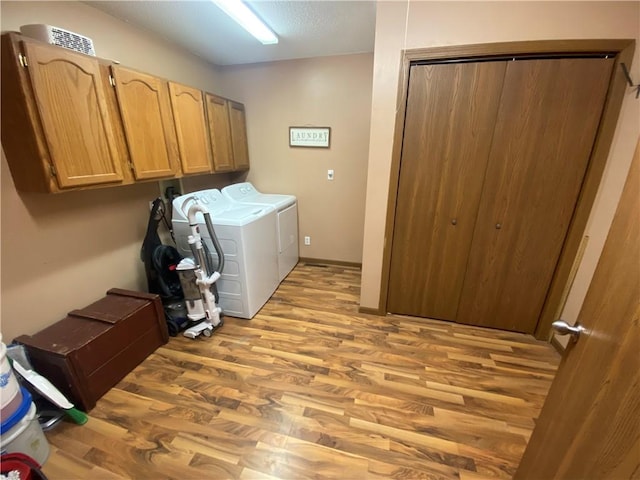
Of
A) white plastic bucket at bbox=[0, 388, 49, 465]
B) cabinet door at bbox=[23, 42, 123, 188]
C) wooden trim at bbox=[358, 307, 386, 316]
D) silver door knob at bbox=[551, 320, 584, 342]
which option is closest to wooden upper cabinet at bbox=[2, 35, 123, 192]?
cabinet door at bbox=[23, 42, 123, 188]

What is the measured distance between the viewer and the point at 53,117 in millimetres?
1387

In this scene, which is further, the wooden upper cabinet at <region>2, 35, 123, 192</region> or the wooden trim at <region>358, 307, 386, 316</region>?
the wooden trim at <region>358, 307, 386, 316</region>

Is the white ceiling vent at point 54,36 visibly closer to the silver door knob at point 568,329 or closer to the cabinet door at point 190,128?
the cabinet door at point 190,128

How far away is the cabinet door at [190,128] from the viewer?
2.17 meters

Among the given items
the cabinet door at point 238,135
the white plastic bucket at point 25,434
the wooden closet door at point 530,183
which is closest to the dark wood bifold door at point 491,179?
the wooden closet door at point 530,183

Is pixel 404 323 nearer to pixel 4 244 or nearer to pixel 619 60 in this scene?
pixel 619 60

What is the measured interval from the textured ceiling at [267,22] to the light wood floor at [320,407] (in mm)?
2491

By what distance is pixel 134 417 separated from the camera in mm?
1492

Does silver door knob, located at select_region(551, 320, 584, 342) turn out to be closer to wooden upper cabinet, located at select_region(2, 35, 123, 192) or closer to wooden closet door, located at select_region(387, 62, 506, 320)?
wooden closet door, located at select_region(387, 62, 506, 320)

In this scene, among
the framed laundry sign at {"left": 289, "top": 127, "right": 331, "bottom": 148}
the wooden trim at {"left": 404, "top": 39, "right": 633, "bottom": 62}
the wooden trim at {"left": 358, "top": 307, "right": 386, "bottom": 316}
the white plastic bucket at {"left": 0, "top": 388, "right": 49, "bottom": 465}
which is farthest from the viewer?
the framed laundry sign at {"left": 289, "top": 127, "right": 331, "bottom": 148}

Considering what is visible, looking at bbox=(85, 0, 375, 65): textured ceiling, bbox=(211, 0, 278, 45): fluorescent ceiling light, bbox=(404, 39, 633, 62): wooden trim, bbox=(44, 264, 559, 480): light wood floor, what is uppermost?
bbox=(85, 0, 375, 65): textured ceiling

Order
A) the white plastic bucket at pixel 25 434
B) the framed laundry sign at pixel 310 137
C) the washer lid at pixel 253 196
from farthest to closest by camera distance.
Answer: the framed laundry sign at pixel 310 137
the washer lid at pixel 253 196
the white plastic bucket at pixel 25 434

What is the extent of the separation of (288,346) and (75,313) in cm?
149

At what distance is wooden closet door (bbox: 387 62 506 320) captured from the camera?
1.79 m
